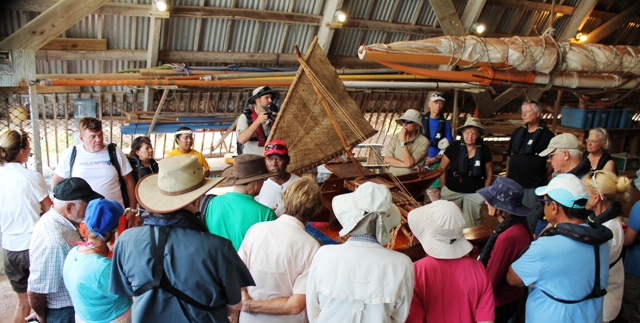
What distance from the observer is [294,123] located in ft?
13.5

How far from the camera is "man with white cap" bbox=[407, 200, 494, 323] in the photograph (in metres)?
2.39

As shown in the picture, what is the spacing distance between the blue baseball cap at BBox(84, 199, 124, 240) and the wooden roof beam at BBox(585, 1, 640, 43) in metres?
8.94

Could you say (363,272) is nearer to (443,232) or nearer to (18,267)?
(443,232)

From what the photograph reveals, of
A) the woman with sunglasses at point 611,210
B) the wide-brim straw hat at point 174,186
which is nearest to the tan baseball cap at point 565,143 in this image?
the woman with sunglasses at point 611,210

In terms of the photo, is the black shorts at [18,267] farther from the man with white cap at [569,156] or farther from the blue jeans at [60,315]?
the man with white cap at [569,156]

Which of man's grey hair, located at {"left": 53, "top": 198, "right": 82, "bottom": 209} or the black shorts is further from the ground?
man's grey hair, located at {"left": 53, "top": 198, "right": 82, "bottom": 209}

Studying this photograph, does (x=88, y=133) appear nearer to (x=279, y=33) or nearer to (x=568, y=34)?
(x=279, y=33)

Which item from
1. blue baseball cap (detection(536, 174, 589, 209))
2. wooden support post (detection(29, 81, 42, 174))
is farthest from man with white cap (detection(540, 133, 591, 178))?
wooden support post (detection(29, 81, 42, 174))

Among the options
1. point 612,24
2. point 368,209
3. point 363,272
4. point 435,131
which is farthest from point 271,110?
point 612,24

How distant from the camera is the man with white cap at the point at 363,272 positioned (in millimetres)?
2158

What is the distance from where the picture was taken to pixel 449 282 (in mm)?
2402

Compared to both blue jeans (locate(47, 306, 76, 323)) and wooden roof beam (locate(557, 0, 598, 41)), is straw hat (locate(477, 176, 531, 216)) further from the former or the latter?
wooden roof beam (locate(557, 0, 598, 41))

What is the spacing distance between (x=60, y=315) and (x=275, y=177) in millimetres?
1625

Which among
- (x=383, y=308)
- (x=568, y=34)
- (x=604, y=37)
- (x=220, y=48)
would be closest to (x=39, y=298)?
(x=383, y=308)
